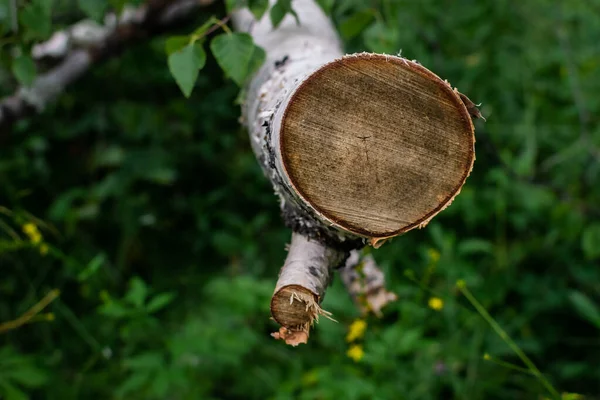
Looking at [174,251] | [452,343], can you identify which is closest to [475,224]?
[452,343]

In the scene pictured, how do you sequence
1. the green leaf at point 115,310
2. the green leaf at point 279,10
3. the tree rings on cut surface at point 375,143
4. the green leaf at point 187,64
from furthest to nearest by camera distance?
the green leaf at point 115,310
the green leaf at point 279,10
the green leaf at point 187,64
the tree rings on cut surface at point 375,143

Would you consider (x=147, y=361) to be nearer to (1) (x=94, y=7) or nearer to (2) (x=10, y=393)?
(2) (x=10, y=393)

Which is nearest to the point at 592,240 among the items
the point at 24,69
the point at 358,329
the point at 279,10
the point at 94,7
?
the point at 358,329

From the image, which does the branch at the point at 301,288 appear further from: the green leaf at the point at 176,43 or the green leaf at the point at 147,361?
the green leaf at the point at 147,361

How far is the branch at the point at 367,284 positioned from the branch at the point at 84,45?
1.25 meters

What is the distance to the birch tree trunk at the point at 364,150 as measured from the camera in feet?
2.88

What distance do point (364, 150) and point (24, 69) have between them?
104 centimetres

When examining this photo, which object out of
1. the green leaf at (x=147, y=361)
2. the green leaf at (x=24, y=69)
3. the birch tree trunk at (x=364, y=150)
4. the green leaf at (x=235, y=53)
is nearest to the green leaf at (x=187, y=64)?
the green leaf at (x=235, y=53)

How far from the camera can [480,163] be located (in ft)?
8.75

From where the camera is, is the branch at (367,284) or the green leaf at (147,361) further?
the green leaf at (147,361)

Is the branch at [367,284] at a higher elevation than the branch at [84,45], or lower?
lower

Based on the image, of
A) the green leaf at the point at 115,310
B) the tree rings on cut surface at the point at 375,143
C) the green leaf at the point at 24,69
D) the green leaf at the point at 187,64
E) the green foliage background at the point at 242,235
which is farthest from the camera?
the green foliage background at the point at 242,235

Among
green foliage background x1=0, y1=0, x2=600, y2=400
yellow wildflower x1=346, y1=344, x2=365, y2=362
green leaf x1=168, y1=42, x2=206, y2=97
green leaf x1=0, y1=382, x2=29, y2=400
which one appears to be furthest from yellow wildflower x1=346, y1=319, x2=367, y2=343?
green leaf x1=0, y1=382, x2=29, y2=400

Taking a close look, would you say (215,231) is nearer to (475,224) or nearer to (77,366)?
(77,366)
